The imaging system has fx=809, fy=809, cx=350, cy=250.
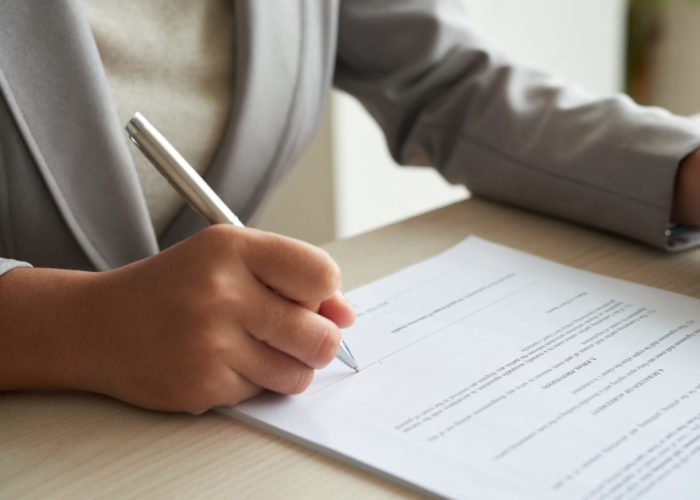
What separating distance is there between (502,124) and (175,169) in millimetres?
361

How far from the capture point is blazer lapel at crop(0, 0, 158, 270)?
22.2 inches

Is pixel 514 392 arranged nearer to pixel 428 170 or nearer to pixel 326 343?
pixel 326 343

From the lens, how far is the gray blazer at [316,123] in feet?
1.90

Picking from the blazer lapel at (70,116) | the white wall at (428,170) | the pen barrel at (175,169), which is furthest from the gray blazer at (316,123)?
the white wall at (428,170)

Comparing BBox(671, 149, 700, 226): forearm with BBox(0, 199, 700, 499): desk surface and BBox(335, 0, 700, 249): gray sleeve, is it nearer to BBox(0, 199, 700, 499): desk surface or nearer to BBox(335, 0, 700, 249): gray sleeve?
BBox(335, 0, 700, 249): gray sleeve

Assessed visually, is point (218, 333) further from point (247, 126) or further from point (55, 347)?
point (247, 126)

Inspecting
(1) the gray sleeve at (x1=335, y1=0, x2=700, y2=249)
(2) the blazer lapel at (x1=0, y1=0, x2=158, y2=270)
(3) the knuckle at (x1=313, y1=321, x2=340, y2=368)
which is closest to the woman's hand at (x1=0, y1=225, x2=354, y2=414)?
(3) the knuckle at (x1=313, y1=321, x2=340, y2=368)

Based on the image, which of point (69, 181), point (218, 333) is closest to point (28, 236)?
point (69, 181)

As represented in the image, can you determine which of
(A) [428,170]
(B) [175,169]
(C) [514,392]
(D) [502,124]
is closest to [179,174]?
(B) [175,169]

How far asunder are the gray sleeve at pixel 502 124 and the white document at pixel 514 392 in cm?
10

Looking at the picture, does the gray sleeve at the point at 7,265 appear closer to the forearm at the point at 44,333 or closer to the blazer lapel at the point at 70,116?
the forearm at the point at 44,333

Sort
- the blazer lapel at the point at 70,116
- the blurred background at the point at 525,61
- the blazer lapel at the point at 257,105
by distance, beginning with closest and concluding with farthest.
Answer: the blazer lapel at the point at 70,116 < the blazer lapel at the point at 257,105 < the blurred background at the point at 525,61

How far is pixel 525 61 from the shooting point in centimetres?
115

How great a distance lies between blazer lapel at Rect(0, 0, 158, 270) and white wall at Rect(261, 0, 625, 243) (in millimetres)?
712
